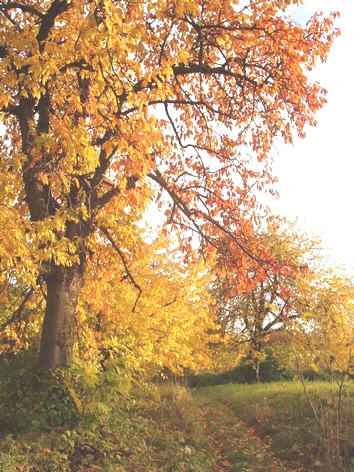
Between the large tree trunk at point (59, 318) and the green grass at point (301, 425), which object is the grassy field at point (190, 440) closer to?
the green grass at point (301, 425)

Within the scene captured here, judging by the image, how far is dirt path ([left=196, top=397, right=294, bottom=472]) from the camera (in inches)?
271

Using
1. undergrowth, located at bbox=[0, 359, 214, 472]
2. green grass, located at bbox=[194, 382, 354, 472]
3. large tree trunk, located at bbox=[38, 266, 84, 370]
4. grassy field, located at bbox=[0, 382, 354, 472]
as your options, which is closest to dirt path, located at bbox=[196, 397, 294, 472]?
grassy field, located at bbox=[0, 382, 354, 472]

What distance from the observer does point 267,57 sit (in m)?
6.97

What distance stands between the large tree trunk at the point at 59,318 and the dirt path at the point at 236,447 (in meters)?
3.07

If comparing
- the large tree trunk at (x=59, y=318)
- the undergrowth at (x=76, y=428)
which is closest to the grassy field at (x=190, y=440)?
the undergrowth at (x=76, y=428)

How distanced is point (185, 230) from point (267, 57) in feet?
10.9

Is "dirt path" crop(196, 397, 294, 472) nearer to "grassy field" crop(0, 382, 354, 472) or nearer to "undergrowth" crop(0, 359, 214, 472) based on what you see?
"grassy field" crop(0, 382, 354, 472)

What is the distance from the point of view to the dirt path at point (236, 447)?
687 centimetres

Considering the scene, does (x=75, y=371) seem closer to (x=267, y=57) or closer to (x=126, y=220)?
(x=126, y=220)

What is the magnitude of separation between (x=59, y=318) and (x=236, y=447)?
14.4 ft

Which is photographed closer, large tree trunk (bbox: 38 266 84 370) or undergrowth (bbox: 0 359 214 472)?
undergrowth (bbox: 0 359 214 472)

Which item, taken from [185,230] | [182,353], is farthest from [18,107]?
[182,353]

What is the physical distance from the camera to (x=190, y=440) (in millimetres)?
7695

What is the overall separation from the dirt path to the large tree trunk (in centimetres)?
307
